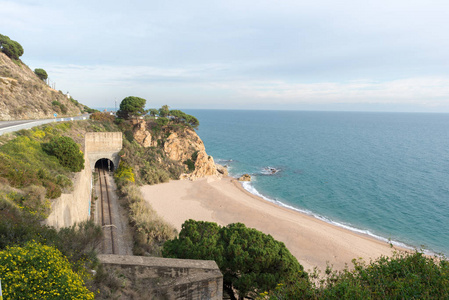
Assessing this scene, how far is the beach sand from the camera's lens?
1975 centimetres

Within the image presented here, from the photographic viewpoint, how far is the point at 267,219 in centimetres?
2489

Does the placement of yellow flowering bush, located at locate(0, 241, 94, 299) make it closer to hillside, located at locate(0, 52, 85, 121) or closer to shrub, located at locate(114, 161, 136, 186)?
shrub, located at locate(114, 161, 136, 186)

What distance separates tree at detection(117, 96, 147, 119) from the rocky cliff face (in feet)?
5.53

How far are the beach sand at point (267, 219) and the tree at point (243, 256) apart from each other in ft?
30.5

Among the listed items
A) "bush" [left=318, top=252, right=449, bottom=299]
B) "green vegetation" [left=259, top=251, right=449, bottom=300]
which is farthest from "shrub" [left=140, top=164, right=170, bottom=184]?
"bush" [left=318, top=252, right=449, bottom=299]

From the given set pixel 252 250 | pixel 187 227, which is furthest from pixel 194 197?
pixel 252 250

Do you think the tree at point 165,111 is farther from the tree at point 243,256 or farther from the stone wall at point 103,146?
the tree at point 243,256

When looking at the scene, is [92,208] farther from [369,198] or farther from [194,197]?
[369,198]

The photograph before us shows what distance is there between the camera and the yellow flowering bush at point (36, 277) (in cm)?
421

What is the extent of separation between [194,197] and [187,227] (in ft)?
60.9

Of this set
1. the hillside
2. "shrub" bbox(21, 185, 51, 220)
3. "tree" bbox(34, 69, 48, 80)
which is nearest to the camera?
"shrub" bbox(21, 185, 51, 220)

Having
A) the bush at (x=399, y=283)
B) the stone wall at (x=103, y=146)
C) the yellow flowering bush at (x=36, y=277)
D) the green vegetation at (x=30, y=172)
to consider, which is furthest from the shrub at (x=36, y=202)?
the stone wall at (x=103, y=146)

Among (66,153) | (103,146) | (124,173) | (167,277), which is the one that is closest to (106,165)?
(103,146)

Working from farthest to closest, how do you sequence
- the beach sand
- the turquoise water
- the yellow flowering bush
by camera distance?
the turquoise water < the beach sand < the yellow flowering bush
